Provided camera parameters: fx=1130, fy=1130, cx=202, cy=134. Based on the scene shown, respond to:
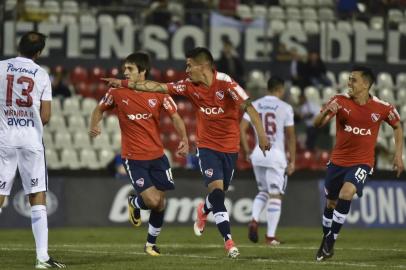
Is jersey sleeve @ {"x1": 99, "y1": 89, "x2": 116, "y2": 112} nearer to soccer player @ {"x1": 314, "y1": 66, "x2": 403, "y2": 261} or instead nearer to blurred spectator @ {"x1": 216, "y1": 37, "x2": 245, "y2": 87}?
soccer player @ {"x1": 314, "y1": 66, "x2": 403, "y2": 261}

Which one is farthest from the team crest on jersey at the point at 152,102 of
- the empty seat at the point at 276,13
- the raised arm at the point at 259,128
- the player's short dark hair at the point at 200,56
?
the empty seat at the point at 276,13

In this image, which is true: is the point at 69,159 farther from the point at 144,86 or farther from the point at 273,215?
the point at 144,86

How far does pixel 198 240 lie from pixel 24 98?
278 inches

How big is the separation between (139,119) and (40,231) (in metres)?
2.81

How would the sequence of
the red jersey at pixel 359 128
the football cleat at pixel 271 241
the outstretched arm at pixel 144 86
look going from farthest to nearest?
the football cleat at pixel 271 241
the red jersey at pixel 359 128
the outstretched arm at pixel 144 86

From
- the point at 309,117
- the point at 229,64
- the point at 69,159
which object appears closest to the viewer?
the point at 69,159

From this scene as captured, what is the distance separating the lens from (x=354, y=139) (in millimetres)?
14430

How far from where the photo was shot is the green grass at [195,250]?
1320 cm

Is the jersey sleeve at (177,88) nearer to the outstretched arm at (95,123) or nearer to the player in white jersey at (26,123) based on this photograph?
the outstretched arm at (95,123)

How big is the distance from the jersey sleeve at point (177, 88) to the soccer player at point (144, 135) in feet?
2.36

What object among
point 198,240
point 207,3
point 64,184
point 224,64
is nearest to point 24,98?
point 198,240

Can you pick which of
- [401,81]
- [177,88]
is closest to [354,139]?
[177,88]

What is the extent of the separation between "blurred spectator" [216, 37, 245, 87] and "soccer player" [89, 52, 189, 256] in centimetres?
1328

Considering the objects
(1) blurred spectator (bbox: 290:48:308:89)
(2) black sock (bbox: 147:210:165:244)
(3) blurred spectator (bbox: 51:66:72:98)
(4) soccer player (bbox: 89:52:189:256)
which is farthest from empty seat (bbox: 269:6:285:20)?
(2) black sock (bbox: 147:210:165:244)
